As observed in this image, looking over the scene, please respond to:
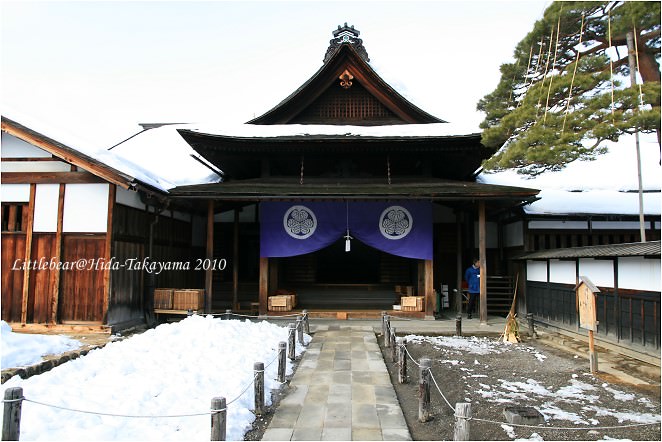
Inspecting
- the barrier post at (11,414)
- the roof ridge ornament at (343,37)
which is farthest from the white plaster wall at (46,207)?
the roof ridge ornament at (343,37)

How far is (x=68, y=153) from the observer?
1066cm

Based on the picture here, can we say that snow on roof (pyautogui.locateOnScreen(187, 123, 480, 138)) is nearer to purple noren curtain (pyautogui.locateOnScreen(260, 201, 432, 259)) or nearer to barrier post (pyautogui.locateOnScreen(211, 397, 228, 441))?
purple noren curtain (pyautogui.locateOnScreen(260, 201, 432, 259))

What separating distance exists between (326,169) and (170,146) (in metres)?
9.87

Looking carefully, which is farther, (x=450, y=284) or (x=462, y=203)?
(x=450, y=284)

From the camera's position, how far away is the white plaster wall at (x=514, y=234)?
14.9m

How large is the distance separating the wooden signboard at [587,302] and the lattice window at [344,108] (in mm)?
10245

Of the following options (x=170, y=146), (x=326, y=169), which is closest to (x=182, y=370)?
(x=326, y=169)

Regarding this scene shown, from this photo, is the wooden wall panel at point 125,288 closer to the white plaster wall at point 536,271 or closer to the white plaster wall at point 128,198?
the white plaster wall at point 128,198

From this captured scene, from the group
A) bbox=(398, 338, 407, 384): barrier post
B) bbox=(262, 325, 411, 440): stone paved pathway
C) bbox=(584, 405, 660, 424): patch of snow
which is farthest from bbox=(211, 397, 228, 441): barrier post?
bbox=(584, 405, 660, 424): patch of snow

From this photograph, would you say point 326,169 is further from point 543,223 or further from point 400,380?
point 400,380

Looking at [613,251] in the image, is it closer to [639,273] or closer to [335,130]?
[639,273]

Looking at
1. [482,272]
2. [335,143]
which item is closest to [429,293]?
[482,272]

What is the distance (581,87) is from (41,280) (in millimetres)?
14036

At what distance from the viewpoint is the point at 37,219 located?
1111cm
